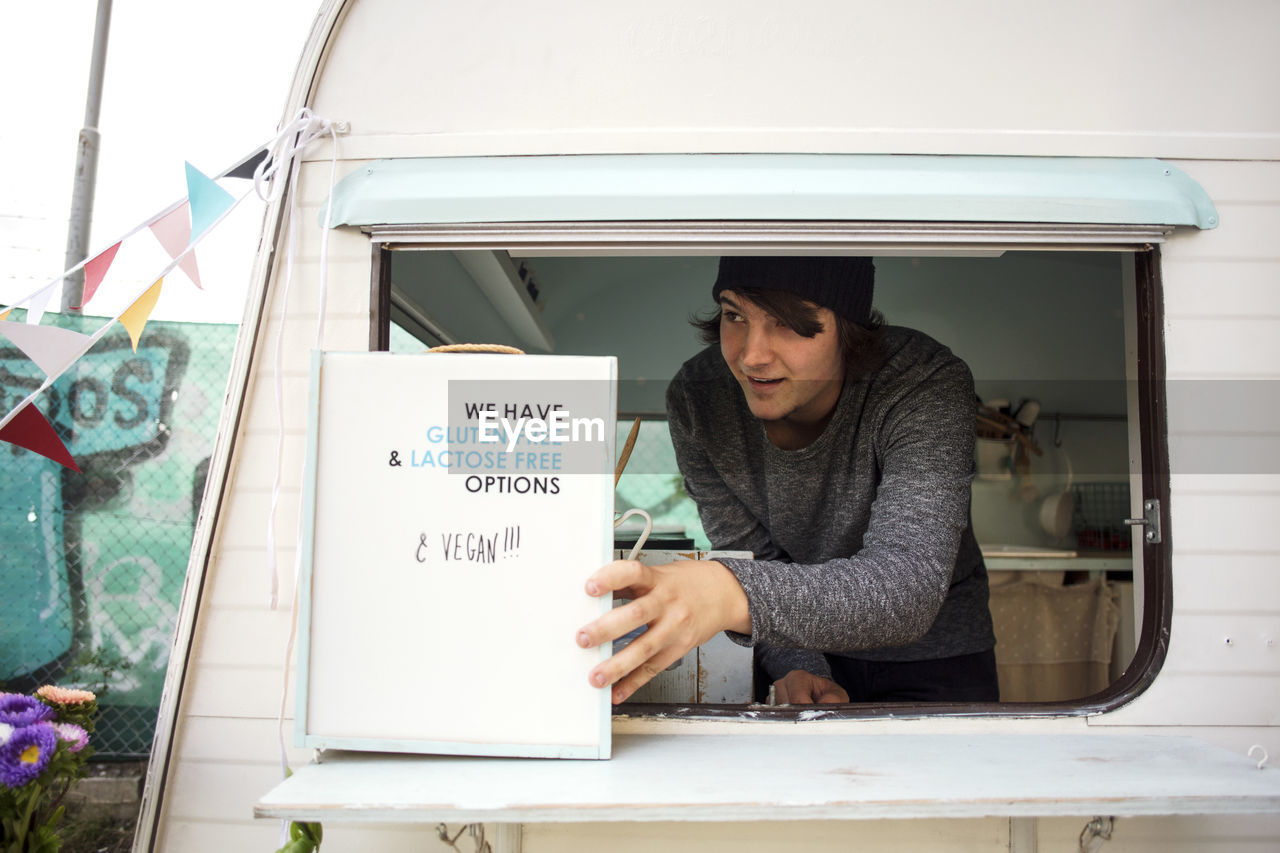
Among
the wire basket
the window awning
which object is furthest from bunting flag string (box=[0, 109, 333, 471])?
the wire basket

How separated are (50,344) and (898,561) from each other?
1662mm

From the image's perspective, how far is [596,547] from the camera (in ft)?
3.93

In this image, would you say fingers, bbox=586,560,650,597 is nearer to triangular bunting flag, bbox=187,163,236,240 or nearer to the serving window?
the serving window

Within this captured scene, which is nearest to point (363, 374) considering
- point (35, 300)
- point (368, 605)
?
point (368, 605)

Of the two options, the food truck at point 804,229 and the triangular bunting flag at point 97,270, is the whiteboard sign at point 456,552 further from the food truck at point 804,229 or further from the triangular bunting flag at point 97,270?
the triangular bunting flag at point 97,270

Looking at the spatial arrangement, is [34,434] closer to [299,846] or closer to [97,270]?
[97,270]

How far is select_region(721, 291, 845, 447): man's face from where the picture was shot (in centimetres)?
194

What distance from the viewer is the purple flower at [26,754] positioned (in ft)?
4.03

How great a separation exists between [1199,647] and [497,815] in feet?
4.36

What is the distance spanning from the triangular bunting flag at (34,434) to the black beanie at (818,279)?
4.91 ft

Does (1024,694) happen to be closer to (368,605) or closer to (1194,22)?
(1194,22)

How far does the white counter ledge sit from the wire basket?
3441 mm

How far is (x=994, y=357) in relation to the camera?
4996mm

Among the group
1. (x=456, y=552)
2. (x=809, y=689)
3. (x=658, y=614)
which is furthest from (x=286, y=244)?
(x=809, y=689)
